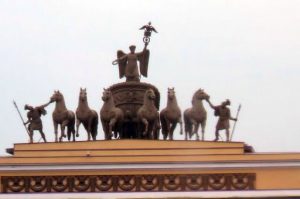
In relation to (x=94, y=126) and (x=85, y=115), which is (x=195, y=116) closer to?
(x=94, y=126)

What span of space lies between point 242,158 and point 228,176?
0.55m

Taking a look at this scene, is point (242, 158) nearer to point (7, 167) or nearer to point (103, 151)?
point (103, 151)

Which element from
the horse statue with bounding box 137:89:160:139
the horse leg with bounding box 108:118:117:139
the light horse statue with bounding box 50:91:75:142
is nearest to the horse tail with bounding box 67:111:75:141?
the light horse statue with bounding box 50:91:75:142

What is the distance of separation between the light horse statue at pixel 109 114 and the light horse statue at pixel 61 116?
0.75 metres

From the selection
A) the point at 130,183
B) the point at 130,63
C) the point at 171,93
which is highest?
the point at 130,63

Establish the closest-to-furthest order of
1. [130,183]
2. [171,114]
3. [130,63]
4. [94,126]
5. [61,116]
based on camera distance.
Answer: [130,183] → [171,114] → [61,116] → [94,126] → [130,63]

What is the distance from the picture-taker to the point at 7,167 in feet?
90.3

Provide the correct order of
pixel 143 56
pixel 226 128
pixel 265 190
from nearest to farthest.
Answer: pixel 265 190
pixel 226 128
pixel 143 56

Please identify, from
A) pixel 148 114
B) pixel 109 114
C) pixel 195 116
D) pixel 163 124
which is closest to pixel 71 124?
pixel 109 114

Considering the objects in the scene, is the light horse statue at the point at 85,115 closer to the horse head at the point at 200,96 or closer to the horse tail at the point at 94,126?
the horse tail at the point at 94,126

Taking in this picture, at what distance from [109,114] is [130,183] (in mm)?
2758

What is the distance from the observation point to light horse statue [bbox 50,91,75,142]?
29.7 m

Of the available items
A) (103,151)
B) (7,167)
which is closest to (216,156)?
(103,151)

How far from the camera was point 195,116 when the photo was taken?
96.8 feet
